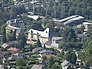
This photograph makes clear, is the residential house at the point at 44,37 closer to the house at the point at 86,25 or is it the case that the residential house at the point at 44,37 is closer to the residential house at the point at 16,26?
the residential house at the point at 16,26

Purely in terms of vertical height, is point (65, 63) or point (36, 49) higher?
point (65, 63)

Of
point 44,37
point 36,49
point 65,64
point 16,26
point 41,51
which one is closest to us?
point 65,64

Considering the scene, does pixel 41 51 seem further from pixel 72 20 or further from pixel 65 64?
pixel 72 20

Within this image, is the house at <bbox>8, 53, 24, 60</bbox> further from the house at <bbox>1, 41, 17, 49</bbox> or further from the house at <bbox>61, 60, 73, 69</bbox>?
the house at <bbox>61, 60, 73, 69</bbox>

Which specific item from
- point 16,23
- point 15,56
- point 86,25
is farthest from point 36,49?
point 86,25

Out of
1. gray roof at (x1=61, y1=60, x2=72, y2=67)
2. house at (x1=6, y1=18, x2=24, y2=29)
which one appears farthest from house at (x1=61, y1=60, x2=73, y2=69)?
house at (x1=6, y1=18, x2=24, y2=29)

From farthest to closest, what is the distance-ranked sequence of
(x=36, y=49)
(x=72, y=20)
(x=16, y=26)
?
1. (x=72, y=20)
2. (x=16, y=26)
3. (x=36, y=49)

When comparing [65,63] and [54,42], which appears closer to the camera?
[65,63]

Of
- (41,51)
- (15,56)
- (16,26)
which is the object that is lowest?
(16,26)

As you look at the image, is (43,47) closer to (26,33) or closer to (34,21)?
(26,33)
